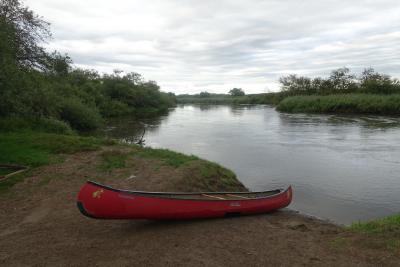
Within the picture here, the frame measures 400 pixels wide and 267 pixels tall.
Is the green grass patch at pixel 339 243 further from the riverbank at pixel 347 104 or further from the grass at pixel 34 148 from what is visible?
the riverbank at pixel 347 104

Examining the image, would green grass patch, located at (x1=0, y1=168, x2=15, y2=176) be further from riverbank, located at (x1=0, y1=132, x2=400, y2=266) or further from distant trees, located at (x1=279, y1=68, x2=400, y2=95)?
distant trees, located at (x1=279, y1=68, x2=400, y2=95)

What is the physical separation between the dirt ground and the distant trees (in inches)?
1842

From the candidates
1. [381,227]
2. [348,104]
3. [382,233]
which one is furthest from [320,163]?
[348,104]

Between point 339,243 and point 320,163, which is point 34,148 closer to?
point 339,243

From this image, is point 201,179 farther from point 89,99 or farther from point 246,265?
point 89,99

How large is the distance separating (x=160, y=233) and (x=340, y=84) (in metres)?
58.3

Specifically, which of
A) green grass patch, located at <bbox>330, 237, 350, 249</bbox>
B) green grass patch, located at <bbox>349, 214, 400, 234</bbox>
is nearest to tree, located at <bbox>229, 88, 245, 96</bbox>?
green grass patch, located at <bbox>349, 214, 400, 234</bbox>

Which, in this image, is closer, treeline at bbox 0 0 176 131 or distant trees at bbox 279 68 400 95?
treeline at bbox 0 0 176 131

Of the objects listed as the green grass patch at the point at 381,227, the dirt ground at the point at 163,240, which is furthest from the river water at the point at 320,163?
the dirt ground at the point at 163,240

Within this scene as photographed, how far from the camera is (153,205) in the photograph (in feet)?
21.2

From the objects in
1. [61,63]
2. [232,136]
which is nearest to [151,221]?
[61,63]

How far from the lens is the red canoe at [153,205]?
239 inches

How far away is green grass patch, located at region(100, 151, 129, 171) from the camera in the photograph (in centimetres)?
1073

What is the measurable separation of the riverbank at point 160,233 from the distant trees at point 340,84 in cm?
4578
